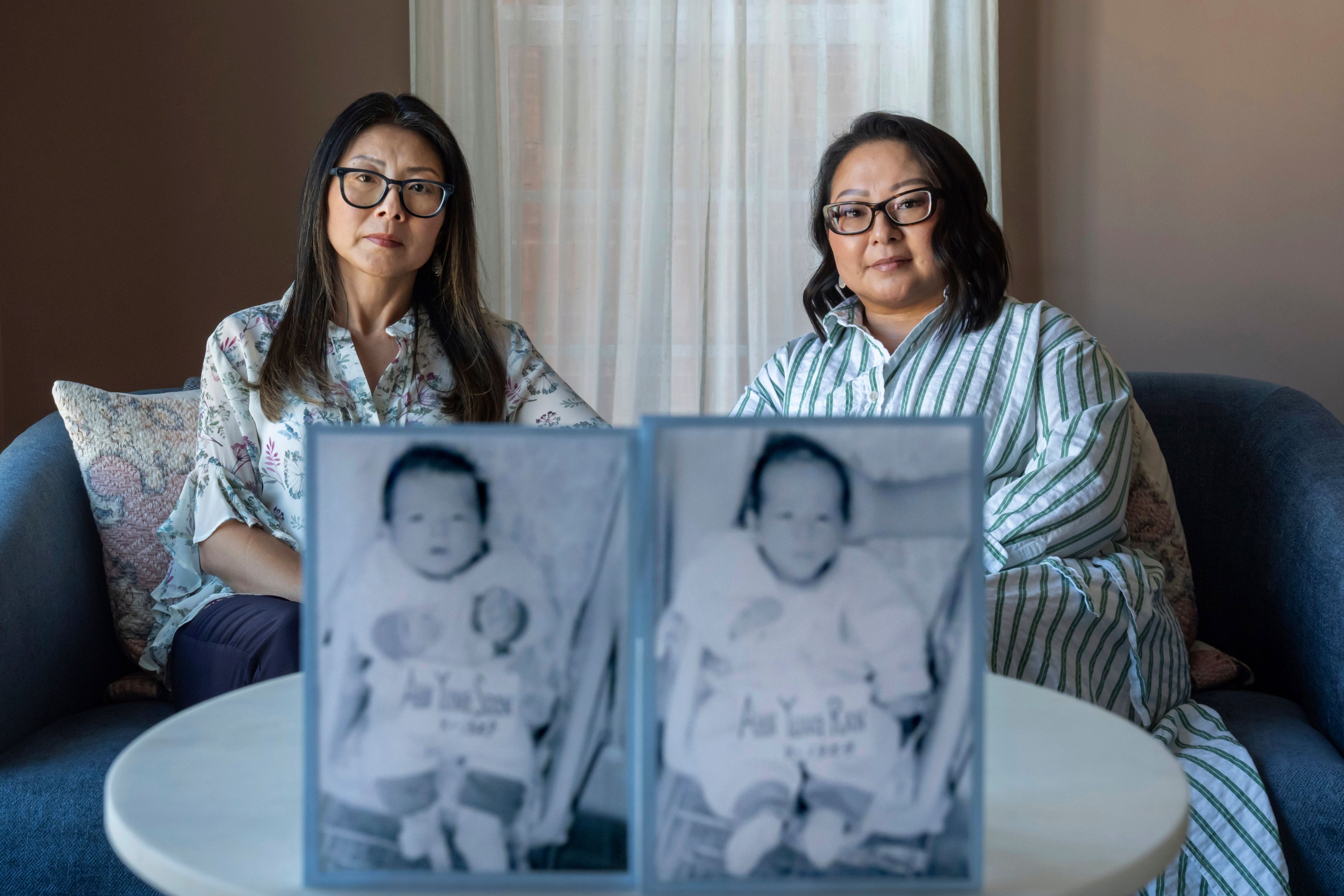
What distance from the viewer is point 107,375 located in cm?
300

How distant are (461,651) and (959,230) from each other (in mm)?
1524

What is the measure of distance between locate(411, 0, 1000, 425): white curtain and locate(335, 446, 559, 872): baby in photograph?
2.41 metres

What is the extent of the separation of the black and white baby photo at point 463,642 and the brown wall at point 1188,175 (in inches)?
107

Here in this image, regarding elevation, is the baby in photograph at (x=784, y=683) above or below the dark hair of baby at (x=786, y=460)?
below

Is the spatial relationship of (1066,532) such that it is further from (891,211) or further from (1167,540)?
(891,211)

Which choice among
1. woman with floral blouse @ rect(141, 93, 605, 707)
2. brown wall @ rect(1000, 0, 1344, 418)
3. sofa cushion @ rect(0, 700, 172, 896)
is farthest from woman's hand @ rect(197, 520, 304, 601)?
brown wall @ rect(1000, 0, 1344, 418)

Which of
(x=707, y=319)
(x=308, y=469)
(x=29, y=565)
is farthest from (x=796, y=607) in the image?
(x=707, y=319)

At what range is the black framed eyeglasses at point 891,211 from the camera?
1.86 meters

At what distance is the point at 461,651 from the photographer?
551 mm

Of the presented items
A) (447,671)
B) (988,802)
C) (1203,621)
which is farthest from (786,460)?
(1203,621)

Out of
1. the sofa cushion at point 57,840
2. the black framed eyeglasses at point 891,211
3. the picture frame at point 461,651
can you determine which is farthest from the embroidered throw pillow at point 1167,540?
the sofa cushion at point 57,840

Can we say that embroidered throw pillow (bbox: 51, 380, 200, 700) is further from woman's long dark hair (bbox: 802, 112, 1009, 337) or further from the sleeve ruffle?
woman's long dark hair (bbox: 802, 112, 1009, 337)

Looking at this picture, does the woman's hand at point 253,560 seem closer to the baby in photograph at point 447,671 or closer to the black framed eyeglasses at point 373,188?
the black framed eyeglasses at point 373,188

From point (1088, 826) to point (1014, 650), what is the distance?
85 cm
